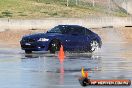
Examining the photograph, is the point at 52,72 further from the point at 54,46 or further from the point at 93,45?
the point at 93,45

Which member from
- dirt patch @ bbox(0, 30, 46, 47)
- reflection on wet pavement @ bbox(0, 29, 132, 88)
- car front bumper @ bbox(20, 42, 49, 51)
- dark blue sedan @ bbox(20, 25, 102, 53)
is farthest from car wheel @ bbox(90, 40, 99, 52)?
dirt patch @ bbox(0, 30, 46, 47)

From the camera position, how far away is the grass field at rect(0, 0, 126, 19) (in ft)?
182

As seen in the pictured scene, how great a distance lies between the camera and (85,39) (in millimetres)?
33125

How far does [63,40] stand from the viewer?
105ft

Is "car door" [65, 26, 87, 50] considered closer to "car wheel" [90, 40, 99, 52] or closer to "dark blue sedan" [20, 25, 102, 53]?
"dark blue sedan" [20, 25, 102, 53]

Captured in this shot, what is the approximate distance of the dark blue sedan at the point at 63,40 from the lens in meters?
31.2

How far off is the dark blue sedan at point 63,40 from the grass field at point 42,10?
66.6 ft

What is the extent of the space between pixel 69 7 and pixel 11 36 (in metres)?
13.8

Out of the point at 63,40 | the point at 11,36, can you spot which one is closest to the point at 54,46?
the point at 63,40

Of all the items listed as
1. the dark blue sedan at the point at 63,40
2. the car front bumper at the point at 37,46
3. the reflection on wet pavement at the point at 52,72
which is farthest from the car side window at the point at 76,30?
the reflection on wet pavement at the point at 52,72

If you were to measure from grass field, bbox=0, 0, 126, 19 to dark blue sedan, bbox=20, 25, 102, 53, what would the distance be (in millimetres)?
20307

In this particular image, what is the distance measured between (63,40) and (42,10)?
26.1m

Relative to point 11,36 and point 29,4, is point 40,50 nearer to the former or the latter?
point 11,36

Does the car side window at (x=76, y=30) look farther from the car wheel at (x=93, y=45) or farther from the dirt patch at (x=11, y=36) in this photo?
the dirt patch at (x=11, y=36)
